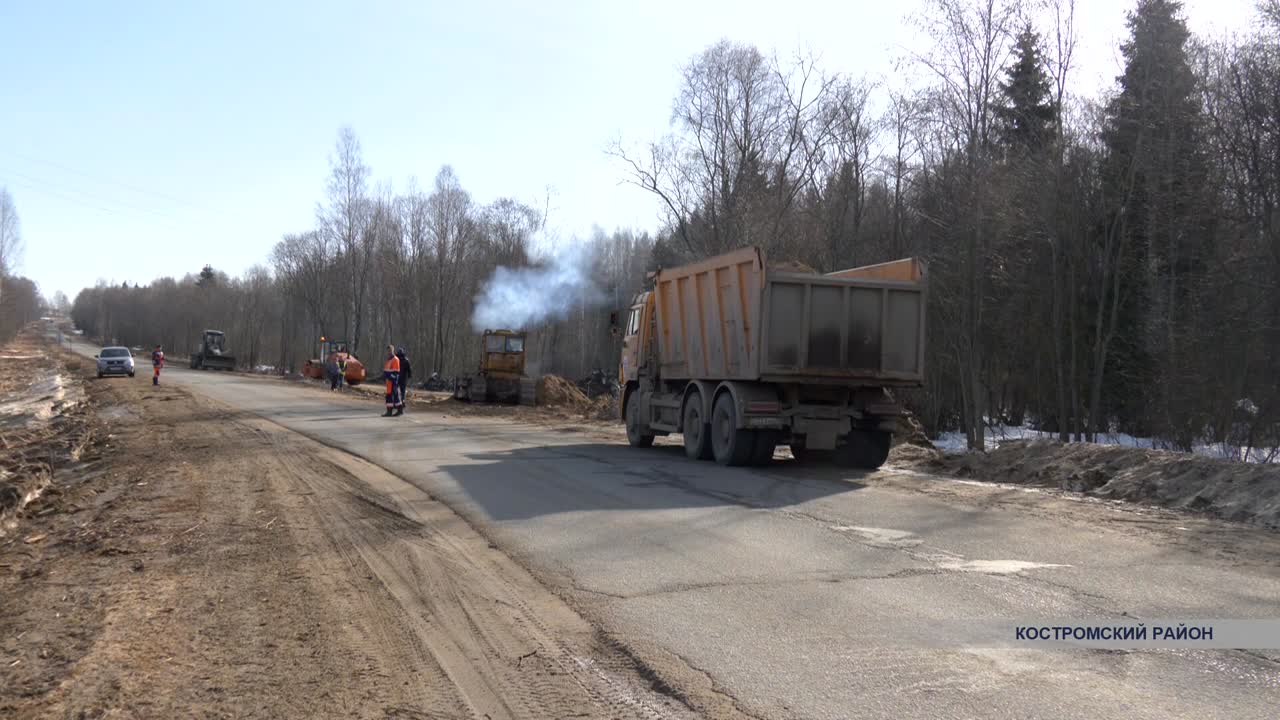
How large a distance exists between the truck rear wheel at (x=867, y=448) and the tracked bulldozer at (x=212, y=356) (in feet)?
216

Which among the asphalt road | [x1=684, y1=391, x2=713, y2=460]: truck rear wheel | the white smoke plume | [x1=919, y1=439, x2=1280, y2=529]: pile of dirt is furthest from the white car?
[x1=919, y1=439, x2=1280, y2=529]: pile of dirt

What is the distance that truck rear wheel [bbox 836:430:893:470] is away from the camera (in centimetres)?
1491

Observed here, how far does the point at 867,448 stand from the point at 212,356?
66153 millimetres

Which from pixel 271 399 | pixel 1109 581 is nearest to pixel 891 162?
pixel 271 399

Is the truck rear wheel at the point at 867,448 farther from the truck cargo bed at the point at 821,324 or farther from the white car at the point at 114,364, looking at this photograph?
the white car at the point at 114,364

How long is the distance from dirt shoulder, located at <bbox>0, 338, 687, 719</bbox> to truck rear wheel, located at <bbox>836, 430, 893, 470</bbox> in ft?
23.6

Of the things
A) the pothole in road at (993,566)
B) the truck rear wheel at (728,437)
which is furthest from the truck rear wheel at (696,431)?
the pothole in road at (993,566)

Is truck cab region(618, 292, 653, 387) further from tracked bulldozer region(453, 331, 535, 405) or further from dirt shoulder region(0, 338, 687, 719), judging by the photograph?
tracked bulldozer region(453, 331, 535, 405)

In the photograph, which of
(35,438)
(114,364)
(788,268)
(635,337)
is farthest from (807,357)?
(114,364)

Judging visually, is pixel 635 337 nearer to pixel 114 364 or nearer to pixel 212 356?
pixel 114 364

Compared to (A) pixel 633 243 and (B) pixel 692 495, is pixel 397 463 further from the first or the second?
(A) pixel 633 243

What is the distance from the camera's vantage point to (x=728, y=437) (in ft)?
47.9

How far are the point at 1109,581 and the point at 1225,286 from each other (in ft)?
64.2

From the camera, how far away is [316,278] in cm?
7644
